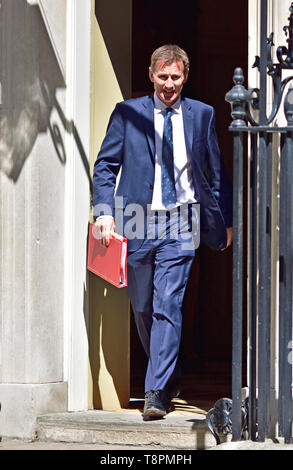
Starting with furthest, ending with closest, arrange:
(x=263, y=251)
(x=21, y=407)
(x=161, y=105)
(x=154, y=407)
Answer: (x=161, y=105) < (x=21, y=407) < (x=154, y=407) < (x=263, y=251)

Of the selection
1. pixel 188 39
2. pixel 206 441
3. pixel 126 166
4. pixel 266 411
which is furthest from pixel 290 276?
pixel 188 39

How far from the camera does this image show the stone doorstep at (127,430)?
21.4 feet

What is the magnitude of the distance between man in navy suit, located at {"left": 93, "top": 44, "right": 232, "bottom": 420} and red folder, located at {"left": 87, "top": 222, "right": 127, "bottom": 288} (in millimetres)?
65

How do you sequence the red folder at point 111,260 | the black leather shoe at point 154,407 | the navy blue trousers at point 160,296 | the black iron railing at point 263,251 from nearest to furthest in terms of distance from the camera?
the black iron railing at point 263,251 → the black leather shoe at point 154,407 → the navy blue trousers at point 160,296 → the red folder at point 111,260

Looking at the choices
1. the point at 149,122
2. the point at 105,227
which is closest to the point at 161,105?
the point at 149,122

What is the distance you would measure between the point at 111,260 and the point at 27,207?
0.55m

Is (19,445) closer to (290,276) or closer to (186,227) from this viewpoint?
(186,227)

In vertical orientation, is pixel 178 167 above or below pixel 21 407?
above

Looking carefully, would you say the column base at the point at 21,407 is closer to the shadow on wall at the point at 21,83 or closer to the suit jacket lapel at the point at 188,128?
the shadow on wall at the point at 21,83

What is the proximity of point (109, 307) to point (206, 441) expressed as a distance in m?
1.35

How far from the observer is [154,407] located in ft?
22.4

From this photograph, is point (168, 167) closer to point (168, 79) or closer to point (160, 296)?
point (168, 79)

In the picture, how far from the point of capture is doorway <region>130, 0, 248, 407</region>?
10352 mm

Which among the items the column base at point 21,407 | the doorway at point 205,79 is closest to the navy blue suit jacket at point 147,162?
the column base at point 21,407
